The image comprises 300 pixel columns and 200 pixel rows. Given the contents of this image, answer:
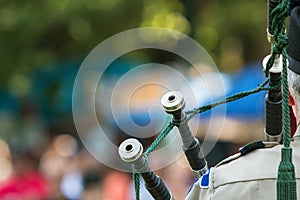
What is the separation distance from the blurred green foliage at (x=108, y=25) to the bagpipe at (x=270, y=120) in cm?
921

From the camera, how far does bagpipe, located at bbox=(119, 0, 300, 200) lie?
2850 millimetres

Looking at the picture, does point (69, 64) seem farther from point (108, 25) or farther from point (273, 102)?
point (273, 102)

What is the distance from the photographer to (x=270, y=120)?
3.08 metres

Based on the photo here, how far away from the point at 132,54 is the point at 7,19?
1.66 metres

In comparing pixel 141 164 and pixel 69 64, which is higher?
pixel 69 64

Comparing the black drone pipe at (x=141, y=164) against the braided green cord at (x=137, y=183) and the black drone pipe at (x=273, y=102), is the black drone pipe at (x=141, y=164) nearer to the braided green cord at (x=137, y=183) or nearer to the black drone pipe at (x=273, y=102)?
the braided green cord at (x=137, y=183)

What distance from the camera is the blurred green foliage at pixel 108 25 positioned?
1274cm

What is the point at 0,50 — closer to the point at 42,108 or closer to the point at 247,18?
the point at 42,108

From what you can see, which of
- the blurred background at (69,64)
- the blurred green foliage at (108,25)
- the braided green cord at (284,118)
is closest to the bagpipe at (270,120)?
the braided green cord at (284,118)

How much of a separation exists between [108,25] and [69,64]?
0.99 m

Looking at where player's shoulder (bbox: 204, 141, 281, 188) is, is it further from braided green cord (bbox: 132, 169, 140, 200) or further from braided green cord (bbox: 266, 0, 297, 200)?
braided green cord (bbox: 132, 169, 140, 200)

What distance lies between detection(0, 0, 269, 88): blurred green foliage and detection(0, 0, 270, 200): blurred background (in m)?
0.01

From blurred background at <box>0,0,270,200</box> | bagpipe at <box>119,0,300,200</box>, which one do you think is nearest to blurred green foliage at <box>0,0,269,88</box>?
blurred background at <box>0,0,270,200</box>

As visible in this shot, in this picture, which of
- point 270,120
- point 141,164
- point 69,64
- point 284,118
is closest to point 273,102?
point 270,120
